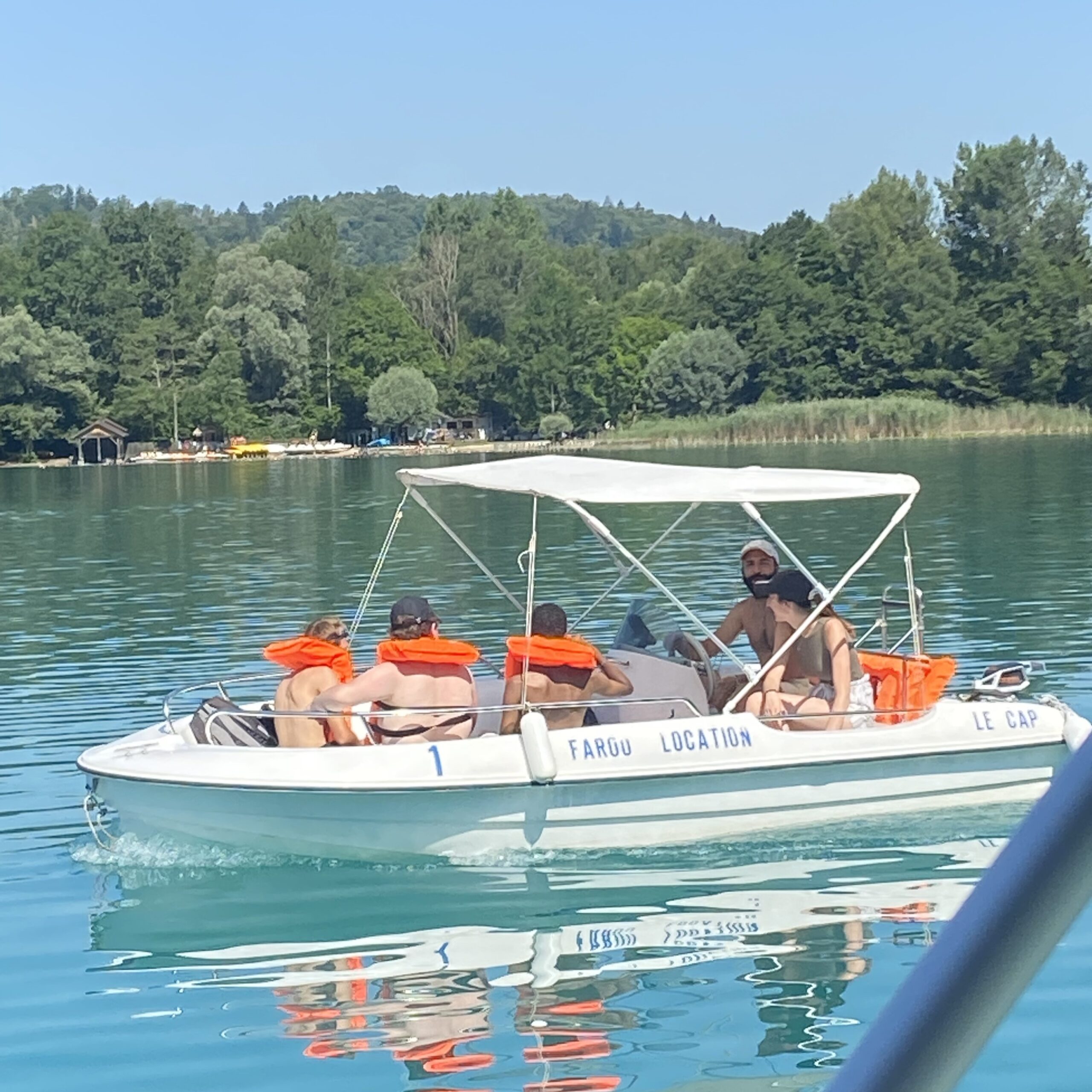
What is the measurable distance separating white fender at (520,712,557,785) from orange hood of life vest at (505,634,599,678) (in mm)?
550

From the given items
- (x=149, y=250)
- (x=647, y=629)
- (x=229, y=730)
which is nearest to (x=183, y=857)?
(x=229, y=730)

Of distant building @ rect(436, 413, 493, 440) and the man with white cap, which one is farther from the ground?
distant building @ rect(436, 413, 493, 440)

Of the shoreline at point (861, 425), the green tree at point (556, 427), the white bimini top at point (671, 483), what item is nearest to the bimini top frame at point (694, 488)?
the white bimini top at point (671, 483)

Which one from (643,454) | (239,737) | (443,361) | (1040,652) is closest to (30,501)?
(643,454)

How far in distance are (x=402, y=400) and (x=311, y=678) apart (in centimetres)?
10773

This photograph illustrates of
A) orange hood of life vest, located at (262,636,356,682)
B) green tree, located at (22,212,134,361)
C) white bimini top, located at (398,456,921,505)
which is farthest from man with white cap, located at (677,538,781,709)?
green tree, located at (22,212,134,361)

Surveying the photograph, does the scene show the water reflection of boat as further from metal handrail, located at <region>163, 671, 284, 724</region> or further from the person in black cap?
the person in black cap

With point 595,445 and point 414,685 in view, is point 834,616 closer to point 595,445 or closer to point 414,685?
point 414,685

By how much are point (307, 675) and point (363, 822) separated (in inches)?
45.4

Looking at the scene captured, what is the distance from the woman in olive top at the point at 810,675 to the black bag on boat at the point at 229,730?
9.77 ft

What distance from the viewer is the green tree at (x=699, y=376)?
104562 millimetres

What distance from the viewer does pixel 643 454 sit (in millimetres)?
81125

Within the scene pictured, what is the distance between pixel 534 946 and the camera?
8.50 m

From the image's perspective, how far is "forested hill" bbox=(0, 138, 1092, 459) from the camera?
10331cm
